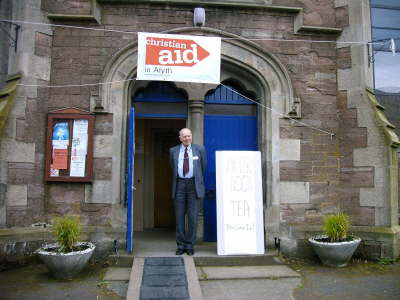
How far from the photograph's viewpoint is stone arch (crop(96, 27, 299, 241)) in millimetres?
6203

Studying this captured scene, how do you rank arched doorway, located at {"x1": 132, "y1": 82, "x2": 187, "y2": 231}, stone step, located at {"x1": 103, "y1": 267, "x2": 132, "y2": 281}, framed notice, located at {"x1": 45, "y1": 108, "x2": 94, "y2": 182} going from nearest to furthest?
stone step, located at {"x1": 103, "y1": 267, "x2": 132, "y2": 281}, framed notice, located at {"x1": 45, "y1": 108, "x2": 94, "y2": 182}, arched doorway, located at {"x1": 132, "y1": 82, "x2": 187, "y2": 231}

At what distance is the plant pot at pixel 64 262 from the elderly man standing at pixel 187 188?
57.7 inches

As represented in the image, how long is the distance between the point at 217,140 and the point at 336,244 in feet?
8.68

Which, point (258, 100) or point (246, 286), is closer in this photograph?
point (246, 286)

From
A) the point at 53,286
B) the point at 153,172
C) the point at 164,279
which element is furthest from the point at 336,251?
the point at 153,172

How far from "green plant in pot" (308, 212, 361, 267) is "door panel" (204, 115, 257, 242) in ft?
6.05

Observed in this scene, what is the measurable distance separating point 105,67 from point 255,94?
2690mm

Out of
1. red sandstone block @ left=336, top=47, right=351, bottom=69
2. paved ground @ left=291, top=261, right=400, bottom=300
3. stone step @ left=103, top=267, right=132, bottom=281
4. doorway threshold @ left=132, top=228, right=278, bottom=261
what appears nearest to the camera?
paved ground @ left=291, top=261, right=400, bottom=300

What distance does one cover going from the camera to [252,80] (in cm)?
678

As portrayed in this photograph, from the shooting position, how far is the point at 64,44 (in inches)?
246

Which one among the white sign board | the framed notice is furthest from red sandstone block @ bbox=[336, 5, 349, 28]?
the framed notice

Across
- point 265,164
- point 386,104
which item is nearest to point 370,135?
point 386,104

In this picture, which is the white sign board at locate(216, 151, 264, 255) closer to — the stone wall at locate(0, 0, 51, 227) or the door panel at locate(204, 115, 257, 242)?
the door panel at locate(204, 115, 257, 242)

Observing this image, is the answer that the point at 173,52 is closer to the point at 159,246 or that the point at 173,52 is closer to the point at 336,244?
the point at 159,246
